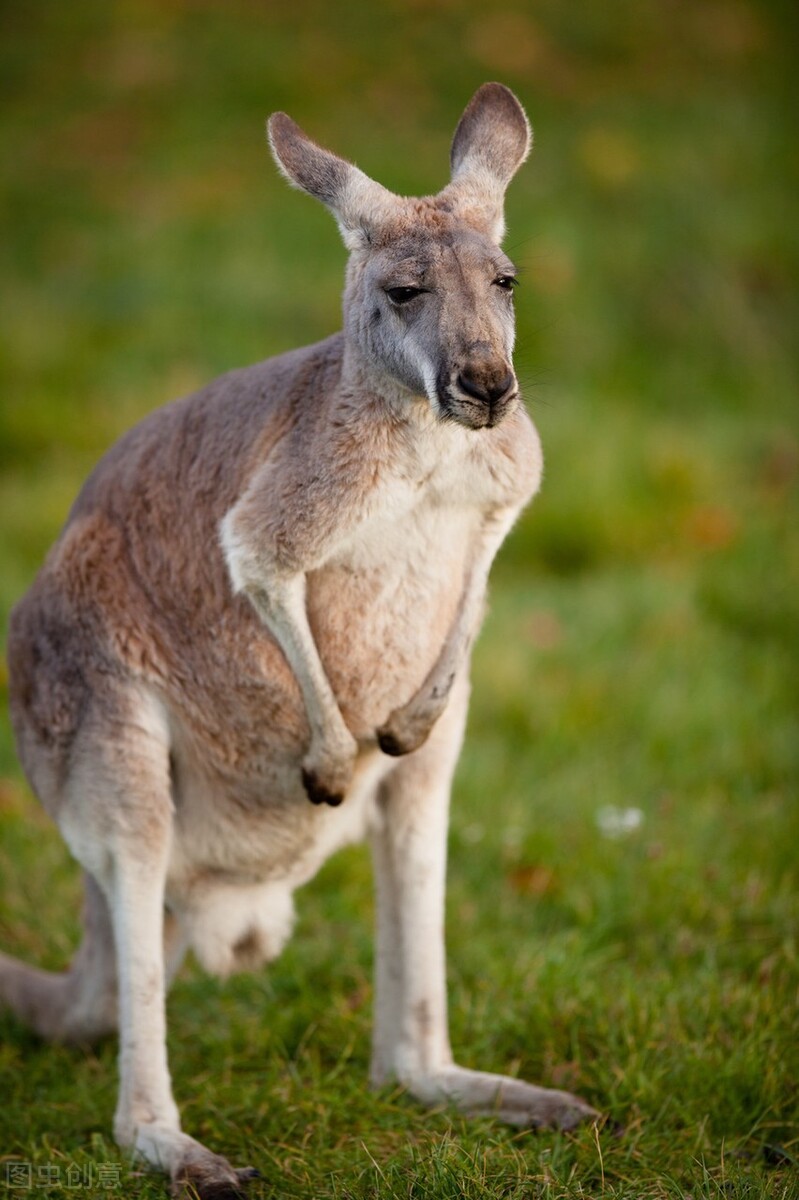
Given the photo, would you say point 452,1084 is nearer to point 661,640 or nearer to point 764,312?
point 661,640

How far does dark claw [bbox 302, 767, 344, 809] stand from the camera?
3.05 m

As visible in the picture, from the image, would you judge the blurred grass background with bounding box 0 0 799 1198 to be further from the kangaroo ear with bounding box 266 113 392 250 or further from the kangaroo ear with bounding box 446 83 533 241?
the kangaroo ear with bounding box 266 113 392 250

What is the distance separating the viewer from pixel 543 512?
256 inches

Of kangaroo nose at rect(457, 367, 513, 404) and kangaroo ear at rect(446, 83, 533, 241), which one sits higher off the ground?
kangaroo ear at rect(446, 83, 533, 241)

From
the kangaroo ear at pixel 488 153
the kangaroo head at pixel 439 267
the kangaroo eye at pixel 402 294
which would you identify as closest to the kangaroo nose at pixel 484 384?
the kangaroo head at pixel 439 267

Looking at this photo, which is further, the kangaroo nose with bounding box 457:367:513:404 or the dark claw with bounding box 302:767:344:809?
the dark claw with bounding box 302:767:344:809

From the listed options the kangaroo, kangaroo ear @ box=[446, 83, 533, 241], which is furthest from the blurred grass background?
kangaroo ear @ box=[446, 83, 533, 241]

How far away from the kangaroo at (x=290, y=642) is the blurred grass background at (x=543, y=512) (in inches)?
9.0

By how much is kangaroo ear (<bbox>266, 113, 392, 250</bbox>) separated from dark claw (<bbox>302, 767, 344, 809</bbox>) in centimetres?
111

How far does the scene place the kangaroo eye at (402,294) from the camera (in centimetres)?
272

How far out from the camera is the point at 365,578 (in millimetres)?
2990

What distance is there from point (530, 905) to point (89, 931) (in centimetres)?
136

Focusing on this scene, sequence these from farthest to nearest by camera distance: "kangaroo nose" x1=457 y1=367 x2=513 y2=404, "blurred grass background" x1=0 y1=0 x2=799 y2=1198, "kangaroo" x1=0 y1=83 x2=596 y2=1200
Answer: "blurred grass background" x1=0 y1=0 x2=799 y2=1198, "kangaroo" x1=0 y1=83 x2=596 y2=1200, "kangaroo nose" x1=457 y1=367 x2=513 y2=404

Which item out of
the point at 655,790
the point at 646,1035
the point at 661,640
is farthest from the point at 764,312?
the point at 646,1035
